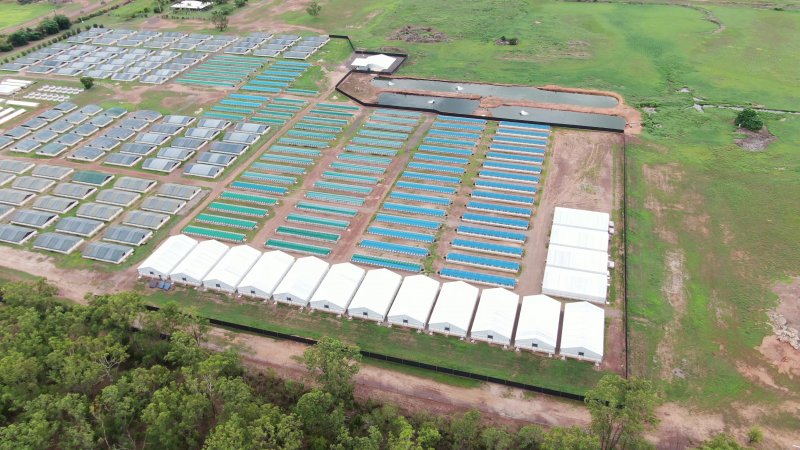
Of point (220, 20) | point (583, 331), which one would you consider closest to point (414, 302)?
point (583, 331)

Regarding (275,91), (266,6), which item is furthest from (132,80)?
(266,6)

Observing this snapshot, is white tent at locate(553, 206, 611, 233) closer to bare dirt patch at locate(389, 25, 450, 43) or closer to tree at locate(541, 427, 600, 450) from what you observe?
tree at locate(541, 427, 600, 450)

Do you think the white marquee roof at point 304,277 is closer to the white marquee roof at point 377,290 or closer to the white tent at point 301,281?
the white tent at point 301,281

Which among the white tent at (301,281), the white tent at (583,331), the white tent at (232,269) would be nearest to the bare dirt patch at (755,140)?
the white tent at (583,331)

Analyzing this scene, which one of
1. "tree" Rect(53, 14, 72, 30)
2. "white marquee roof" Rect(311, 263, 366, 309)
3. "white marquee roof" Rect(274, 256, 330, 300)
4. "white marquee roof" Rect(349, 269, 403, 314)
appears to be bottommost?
"white marquee roof" Rect(349, 269, 403, 314)

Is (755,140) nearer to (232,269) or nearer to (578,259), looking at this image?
(578,259)

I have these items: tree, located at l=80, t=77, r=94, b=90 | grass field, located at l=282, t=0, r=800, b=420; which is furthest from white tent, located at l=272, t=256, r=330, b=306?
tree, located at l=80, t=77, r=94, b=90
